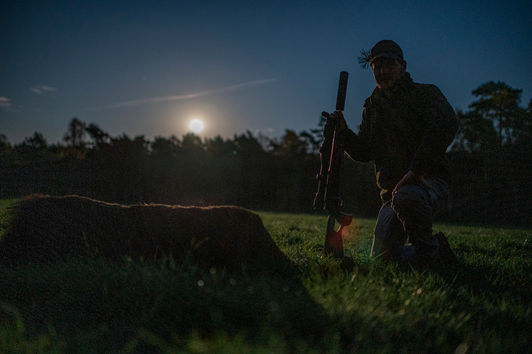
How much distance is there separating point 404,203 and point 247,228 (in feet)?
5.80

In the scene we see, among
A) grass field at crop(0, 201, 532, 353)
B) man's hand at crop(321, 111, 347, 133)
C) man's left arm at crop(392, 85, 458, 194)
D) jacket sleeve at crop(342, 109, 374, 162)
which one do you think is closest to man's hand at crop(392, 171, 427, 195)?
man's left arm at crop(392, 85, 458, 194)

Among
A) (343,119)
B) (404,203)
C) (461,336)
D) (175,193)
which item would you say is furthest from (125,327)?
(175,193)

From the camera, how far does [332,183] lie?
3969 mm

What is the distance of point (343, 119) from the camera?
13.9 feet

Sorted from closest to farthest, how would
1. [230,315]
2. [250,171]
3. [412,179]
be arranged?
[230,315] < [412,179] < [250,171]

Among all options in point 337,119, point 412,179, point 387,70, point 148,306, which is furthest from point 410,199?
point 148,306

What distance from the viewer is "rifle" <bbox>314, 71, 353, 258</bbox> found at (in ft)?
12.9

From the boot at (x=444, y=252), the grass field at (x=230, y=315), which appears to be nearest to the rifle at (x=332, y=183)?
the boot at (x=444, y=252)

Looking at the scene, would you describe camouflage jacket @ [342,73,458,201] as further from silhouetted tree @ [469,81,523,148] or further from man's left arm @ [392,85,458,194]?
silhouetted tree @ [469,81,523,148]

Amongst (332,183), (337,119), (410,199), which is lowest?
(410,199)

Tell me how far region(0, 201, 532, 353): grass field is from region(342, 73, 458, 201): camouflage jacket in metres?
1.66

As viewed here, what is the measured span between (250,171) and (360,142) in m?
17.6

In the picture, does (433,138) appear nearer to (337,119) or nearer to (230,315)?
(337,119)

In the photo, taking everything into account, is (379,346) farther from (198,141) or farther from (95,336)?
(198,141)
